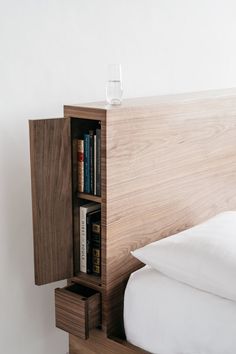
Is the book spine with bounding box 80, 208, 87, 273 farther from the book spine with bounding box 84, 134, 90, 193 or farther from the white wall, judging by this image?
the white wall

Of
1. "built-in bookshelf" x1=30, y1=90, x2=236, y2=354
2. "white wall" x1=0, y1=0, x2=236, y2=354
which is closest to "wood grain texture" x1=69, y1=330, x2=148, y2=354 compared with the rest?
"built-in bookshelf" x1=30, y1=90, x2=236, y2=354

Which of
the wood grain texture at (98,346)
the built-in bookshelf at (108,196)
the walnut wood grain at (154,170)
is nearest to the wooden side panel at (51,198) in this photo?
the built-in bookshelf at (108,196)

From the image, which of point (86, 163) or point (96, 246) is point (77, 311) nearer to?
point (96, 246)

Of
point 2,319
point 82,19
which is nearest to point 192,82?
point 82,19

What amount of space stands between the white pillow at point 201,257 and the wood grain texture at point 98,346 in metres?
0.25

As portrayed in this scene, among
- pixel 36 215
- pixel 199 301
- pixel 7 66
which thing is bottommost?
pixel 199 301

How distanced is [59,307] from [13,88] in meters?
Answer: 0.68

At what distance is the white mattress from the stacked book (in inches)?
12.1

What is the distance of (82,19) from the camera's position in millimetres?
1732

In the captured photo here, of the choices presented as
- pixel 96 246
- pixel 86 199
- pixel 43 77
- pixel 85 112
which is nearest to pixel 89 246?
pixel 96 246

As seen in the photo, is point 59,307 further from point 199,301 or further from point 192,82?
point 192,82

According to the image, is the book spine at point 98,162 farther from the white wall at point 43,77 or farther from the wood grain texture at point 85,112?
the white wall at point 43,77

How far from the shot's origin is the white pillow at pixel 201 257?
137cm

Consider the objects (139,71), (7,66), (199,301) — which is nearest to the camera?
(199,301)
